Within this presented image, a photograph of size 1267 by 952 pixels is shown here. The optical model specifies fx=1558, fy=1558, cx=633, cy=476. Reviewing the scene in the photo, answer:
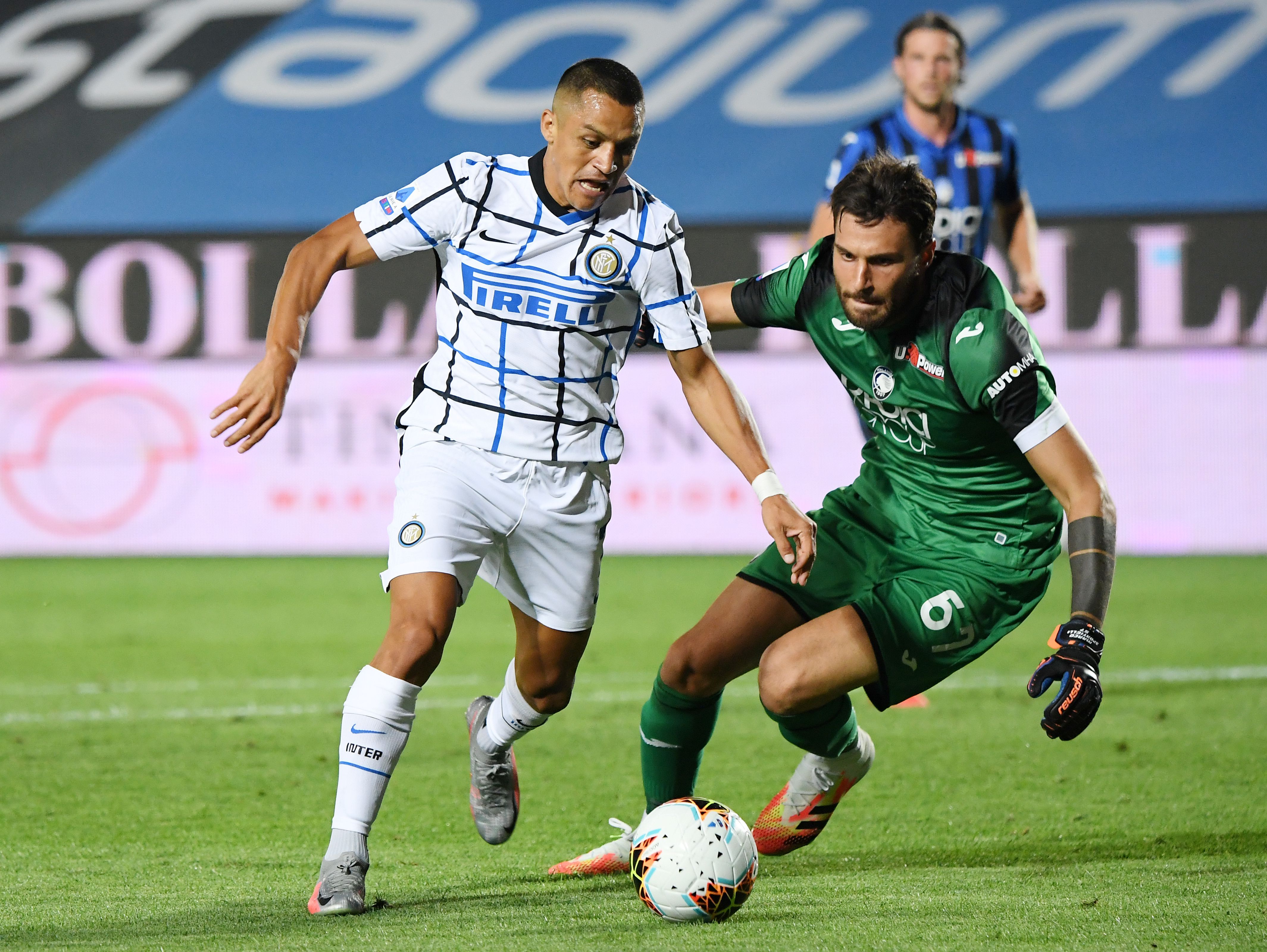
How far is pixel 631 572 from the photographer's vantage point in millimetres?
12305

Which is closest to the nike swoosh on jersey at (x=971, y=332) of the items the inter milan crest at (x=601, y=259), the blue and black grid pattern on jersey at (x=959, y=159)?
the inter milan crest at (x=601, y=259)

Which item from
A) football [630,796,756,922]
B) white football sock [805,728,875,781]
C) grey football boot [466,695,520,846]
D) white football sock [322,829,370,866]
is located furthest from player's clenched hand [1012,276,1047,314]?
white football sock [322,829,370,866]

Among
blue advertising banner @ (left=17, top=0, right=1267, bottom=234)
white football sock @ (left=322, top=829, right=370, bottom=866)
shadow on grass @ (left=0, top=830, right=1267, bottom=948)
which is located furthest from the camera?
blue advertising banner @ (left=17, top=0, right=1267, bottom=234)

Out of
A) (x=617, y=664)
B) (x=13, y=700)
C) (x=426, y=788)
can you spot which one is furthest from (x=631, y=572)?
(x=426, y=788)

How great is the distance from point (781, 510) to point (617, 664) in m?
4.25

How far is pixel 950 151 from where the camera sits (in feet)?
21.0

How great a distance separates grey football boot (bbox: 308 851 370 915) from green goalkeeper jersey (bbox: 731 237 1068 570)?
1727 mm

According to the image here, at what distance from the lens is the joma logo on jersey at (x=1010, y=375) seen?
12.3ft

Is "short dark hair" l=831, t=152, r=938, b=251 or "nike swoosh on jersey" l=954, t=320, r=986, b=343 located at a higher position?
"short dark hair" l=831, t=152, r=938, b=251

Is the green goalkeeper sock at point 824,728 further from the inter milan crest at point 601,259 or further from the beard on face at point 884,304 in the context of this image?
the inter milan crest at point 601,259

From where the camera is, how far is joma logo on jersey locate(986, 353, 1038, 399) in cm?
375

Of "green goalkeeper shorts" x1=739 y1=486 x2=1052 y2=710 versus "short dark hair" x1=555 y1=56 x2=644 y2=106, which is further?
"green goalkeeper shorts" x1=739 y1=486 x2=1052 y2=710

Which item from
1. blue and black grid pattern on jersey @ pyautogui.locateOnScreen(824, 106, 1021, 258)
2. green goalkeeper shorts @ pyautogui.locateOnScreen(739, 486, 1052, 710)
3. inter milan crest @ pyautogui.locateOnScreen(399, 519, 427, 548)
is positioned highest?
blue and black grid pattern on jersey @ pyautogui.locateOnScreen(824, 106, 1021, 258)

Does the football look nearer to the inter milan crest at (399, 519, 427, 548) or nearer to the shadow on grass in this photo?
the shadow on grass
